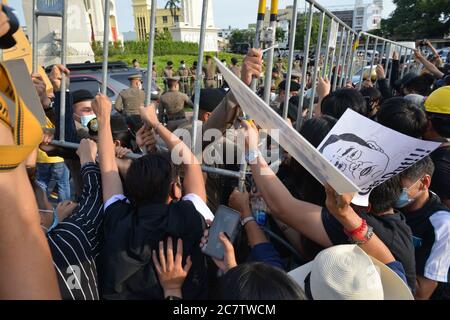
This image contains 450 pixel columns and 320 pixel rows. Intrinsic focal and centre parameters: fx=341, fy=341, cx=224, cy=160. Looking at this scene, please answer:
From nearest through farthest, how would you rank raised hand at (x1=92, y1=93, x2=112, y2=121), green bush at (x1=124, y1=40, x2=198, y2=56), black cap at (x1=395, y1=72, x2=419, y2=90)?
raised hand at (x1=92, y1=93, x2=112, y2=121), black cap at (x1=395, y1=72, x2=419, y2=90), green bush at (x1=124, y1=40, x2=198, y2=56)

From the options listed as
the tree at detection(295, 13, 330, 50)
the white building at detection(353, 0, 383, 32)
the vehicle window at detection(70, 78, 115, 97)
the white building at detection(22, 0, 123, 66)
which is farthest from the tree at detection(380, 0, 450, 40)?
the vehicle window at detection(70, 78, 115, 97)

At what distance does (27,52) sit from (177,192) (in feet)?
5.27

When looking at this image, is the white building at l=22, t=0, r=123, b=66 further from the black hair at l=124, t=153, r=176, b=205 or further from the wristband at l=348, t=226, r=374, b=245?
the wristband at l=348, t=226, r=374, b=245

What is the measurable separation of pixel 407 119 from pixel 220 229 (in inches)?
62.1

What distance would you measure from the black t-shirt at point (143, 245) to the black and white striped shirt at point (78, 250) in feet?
0.20

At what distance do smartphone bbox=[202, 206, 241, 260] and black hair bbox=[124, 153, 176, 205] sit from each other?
281mm

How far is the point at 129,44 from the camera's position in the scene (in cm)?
3234

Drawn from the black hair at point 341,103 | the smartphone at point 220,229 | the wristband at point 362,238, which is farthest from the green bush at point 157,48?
the wristband at point 362,238

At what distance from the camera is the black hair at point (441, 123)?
7.24 ft

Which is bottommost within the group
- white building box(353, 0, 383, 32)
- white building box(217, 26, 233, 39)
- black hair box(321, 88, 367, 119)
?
black hair box(321, 88, 367, 119)

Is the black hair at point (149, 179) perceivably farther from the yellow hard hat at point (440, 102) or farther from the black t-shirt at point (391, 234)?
the yellow hard hat at point (440, 102)

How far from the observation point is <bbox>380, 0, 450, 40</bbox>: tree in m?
46.3
